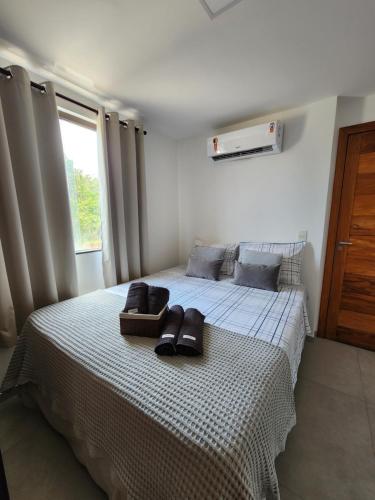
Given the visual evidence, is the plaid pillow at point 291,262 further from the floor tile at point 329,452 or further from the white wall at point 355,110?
the white wall at point 355,110

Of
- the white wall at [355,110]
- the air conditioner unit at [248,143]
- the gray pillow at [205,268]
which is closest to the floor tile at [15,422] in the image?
the gray pillow at [205,268]

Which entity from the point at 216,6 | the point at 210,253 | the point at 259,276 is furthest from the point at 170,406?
the point at 216,6

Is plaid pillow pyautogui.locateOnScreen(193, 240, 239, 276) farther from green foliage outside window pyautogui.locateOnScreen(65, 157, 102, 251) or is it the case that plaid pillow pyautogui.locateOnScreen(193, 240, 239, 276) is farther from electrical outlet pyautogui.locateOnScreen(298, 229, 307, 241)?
green foliage outside window pyautogui.locateOnScreen(65, 157, 102, 251)

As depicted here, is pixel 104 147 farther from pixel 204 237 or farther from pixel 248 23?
pixel 204 237

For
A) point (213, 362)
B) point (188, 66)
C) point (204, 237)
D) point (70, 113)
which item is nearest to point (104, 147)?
point (70, 113)

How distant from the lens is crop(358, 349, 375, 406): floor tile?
62.9 inches

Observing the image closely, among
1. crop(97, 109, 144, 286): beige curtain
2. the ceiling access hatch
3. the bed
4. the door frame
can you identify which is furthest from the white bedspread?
the ceiling access hatch

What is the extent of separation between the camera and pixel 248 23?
118cm

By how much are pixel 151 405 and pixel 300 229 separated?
7.04ft

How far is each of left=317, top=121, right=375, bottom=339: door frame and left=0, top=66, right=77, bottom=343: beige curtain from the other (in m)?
2.49

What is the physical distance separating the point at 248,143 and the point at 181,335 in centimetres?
205

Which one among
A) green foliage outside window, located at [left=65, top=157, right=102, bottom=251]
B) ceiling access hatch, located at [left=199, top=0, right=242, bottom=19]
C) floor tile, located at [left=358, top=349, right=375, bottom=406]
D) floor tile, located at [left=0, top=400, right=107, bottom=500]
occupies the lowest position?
floor tile, located at [left=358, top=349, right=375, bottom=406]

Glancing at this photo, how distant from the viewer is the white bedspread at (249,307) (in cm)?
130

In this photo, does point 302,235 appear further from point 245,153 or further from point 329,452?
point 329,452
